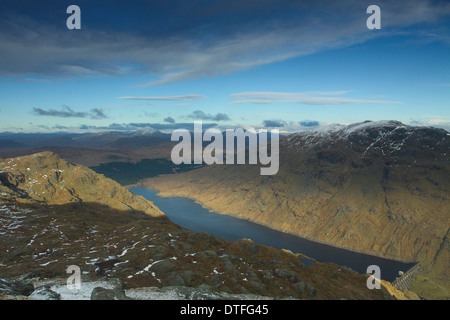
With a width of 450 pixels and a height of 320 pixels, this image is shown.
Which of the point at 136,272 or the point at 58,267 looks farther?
the point at 58,267

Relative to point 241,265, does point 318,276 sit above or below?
below

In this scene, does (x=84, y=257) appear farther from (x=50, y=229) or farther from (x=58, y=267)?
(x=50, y=229)

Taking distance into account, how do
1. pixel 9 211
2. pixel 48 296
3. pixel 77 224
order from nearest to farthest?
pixel 48 296 < pixel 77 224 < pixel 9 211

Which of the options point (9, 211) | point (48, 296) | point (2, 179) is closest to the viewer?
point (48, 296)

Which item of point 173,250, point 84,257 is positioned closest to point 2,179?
point 84,257

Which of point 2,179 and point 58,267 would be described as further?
point 2,179
